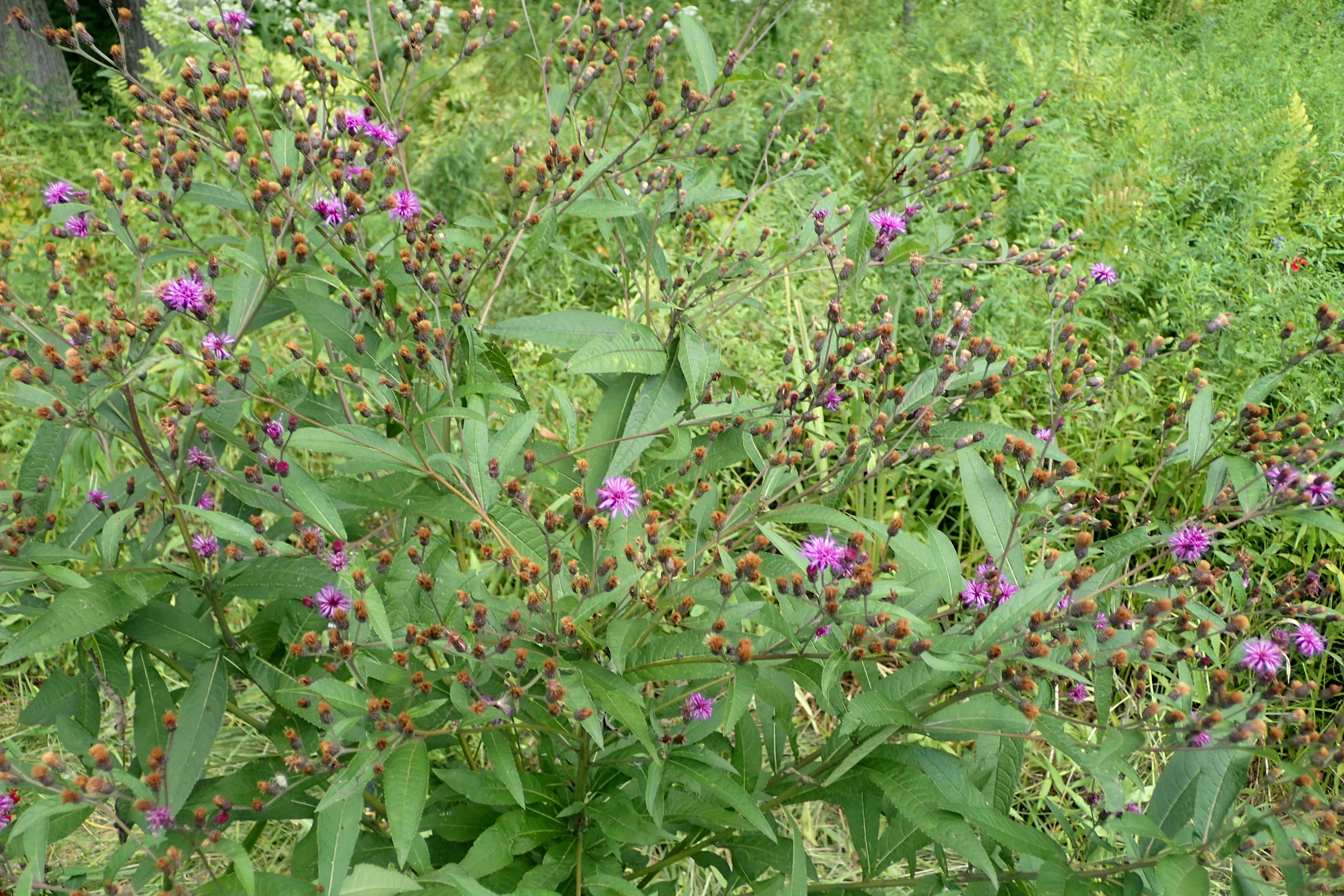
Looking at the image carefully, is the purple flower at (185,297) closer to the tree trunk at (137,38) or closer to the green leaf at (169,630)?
the green leaf at (169,630)

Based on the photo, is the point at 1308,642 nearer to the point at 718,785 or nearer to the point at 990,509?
the point at 990,509

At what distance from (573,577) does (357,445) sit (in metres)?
0.38

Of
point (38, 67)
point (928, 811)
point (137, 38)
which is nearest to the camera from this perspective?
point (928, 811)

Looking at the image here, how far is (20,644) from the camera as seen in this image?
1406mm

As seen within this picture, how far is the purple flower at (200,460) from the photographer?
1.58 m

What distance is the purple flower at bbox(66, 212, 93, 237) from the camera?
1879 millimetres

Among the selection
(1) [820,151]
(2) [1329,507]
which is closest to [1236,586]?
(2) [1329,507]

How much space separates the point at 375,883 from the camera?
1.37 metres

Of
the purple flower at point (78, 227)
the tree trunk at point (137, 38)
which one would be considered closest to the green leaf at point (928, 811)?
the purple flower at point (78, 227)

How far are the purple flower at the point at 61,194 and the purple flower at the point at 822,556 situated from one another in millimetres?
1543

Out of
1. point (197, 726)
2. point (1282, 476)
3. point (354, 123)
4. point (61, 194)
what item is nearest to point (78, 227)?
point (61, 194)

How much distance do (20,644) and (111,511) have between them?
318mm

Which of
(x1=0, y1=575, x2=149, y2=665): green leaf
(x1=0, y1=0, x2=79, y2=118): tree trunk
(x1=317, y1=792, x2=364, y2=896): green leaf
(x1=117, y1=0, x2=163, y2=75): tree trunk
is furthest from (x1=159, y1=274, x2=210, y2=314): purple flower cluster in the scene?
(x1=117, y1=0, x2=163, y2=75): tree trunk

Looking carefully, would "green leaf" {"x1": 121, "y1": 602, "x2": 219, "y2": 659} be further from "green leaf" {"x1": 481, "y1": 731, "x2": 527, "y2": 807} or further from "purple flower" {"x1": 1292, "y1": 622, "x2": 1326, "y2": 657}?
"purple flower" {"x1": 1292, "y1": 622, "x2": 1326, "y2": 657}
